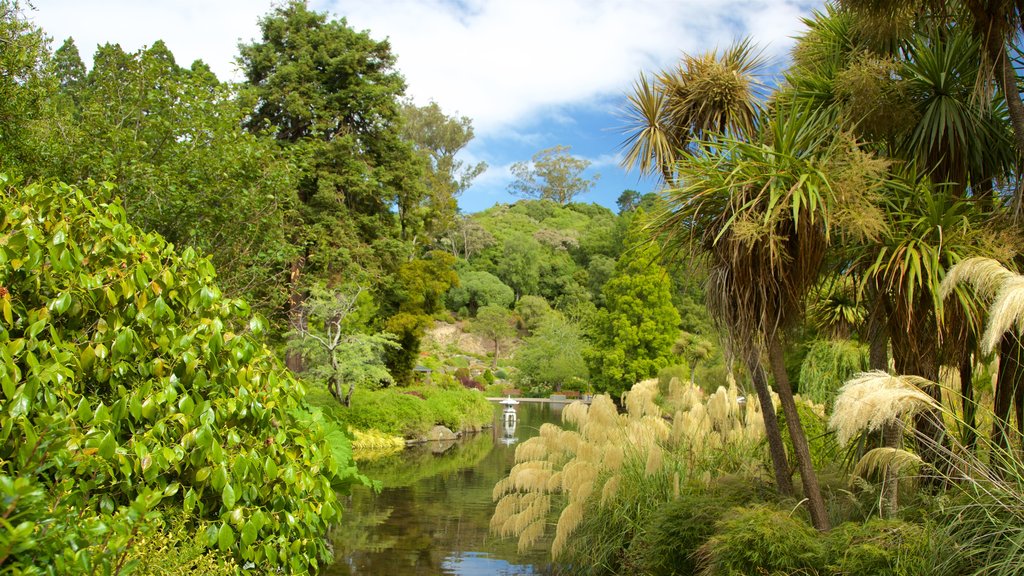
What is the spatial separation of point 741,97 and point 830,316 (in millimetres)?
2520

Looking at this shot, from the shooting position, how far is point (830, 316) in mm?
7781

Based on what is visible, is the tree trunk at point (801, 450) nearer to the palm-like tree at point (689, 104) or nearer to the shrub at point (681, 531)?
the shrub at point (681, 531)

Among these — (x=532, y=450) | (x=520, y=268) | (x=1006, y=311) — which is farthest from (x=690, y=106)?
(x=520, y=268)

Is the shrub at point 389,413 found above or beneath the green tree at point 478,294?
beneath

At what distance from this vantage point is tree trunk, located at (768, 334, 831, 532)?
5129 mm

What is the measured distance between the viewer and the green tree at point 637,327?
29266 millimetres

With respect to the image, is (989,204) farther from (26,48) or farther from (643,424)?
(26,48)

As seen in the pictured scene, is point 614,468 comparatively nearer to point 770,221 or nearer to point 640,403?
point 640,403

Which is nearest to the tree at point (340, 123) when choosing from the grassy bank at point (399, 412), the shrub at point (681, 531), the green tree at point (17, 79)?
the grassy bank at point (399, 412)

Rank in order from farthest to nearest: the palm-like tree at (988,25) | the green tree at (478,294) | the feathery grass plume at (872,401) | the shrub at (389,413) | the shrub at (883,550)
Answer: the green tree at (478,294) < the shrub at (389,413) < the palm-like tree at (988,25) < the shrub at (883,550) < the feathery grass plume at (872,401)

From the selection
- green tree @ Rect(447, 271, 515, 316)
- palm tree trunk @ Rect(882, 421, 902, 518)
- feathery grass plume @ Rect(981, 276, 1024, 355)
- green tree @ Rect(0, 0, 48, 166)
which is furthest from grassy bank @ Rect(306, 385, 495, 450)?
green tree @ Rect(447, 271, 515, 316)

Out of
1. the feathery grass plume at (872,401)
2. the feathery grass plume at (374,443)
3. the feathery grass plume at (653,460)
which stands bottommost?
the feathery grass plume at (374,443)

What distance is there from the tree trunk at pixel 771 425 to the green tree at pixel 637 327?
76.6 ft

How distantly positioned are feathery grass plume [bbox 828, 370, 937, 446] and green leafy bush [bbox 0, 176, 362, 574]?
2552 millimetres
